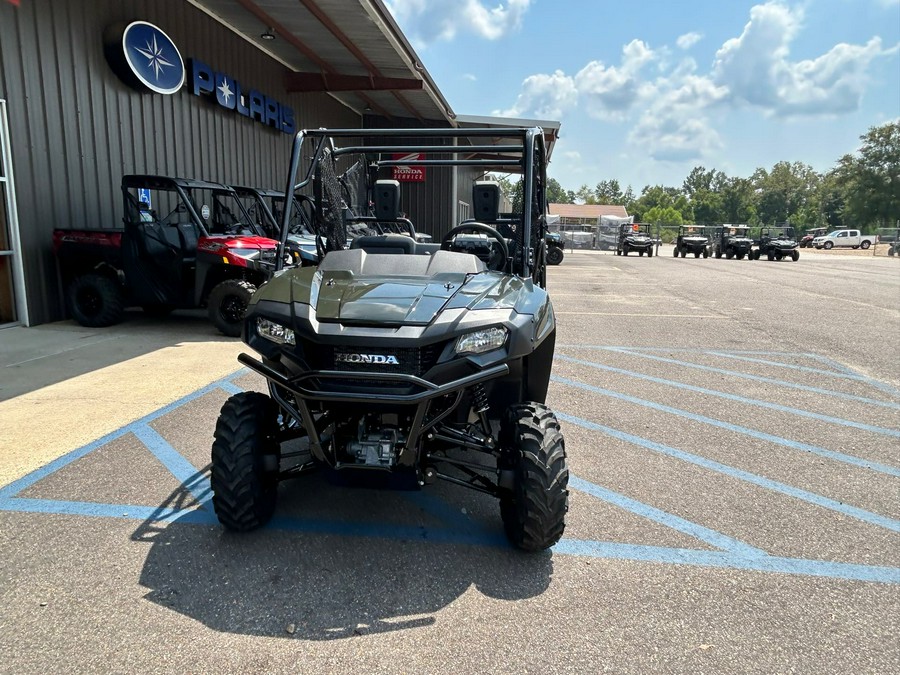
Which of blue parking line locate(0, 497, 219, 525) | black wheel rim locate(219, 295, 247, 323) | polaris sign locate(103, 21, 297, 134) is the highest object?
polaris sign locate(103, 21, 297, 134)

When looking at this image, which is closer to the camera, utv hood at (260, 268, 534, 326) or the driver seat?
utv hood at (260, 268, 534, 326)

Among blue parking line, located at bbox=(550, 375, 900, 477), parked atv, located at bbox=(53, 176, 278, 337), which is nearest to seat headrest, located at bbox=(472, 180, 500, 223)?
blue parking line, located at bbox=(550, 375, 900, 477)

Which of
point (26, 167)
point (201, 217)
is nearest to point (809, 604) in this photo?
point (201, 217)

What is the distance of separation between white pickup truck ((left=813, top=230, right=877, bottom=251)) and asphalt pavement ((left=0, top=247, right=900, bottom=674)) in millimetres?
59004

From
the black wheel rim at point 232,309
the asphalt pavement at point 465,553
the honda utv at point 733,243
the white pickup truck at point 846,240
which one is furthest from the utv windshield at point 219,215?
the white pickup truck at point 846,240

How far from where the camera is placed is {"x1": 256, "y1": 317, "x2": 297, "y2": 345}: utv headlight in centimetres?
272

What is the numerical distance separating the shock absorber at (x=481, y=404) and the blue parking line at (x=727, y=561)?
2.08ft

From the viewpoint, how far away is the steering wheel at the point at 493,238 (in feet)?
12.2

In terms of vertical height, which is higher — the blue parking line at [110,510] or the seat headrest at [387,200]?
the seat headrest at [387,200]

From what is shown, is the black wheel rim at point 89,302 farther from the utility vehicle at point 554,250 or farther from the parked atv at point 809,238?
the parked atv at point 809,238

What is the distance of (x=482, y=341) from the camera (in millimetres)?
2654

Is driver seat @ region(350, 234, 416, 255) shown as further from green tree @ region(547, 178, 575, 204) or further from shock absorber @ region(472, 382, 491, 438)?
green tree @ region(547, 178, 575, 204)

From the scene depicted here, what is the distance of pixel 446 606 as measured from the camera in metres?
2.45

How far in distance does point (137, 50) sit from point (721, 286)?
14.1 m
